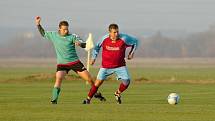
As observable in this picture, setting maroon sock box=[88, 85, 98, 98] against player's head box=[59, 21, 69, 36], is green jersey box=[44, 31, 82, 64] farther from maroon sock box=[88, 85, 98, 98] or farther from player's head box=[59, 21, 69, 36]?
maroon sock box=[88, 85, 98, 98]

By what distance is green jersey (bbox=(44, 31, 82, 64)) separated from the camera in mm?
22672

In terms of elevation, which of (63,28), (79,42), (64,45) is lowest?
(64,45)

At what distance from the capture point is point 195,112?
1920cm

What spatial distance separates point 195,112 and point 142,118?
6.12 ft

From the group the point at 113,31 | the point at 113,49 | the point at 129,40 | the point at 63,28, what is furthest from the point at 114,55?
the point at 63,28

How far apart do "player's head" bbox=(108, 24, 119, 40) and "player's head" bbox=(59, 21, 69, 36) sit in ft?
3.77

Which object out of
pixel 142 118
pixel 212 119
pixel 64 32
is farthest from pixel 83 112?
pixel 64 32

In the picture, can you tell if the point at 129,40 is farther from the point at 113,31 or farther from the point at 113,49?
the point at 113,31

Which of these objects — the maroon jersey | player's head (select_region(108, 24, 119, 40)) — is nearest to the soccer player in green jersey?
the maroon jersey

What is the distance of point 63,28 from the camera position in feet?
73.7

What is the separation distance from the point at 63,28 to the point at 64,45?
0.49m

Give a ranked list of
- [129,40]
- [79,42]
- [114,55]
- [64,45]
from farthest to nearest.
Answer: [129,40] < [114,55] < [64,45] < [79,42]

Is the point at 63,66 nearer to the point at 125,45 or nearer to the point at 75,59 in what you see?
the point at 75,59

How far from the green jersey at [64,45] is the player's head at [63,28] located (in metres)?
0.12
